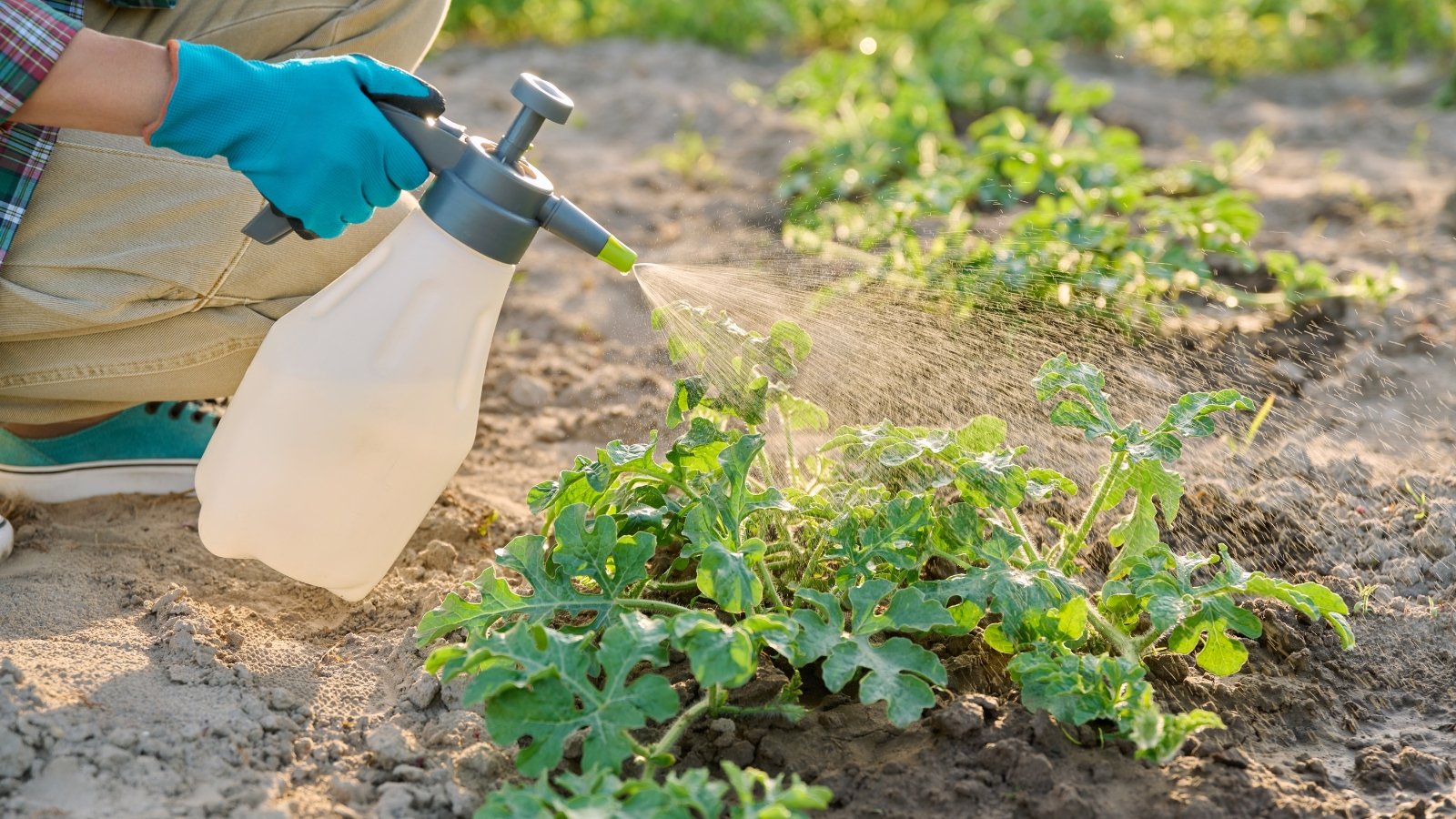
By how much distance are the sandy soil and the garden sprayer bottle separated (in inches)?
6.9

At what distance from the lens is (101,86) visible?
180 centimetres

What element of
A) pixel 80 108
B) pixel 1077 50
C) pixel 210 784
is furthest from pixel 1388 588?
pixel 1077 50

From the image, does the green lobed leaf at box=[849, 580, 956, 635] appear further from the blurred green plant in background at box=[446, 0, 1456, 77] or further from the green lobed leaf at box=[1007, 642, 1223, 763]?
the blurred green plant in background at box=[446, 0, 1456, 77]

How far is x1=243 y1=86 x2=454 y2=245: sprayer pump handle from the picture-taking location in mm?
1830

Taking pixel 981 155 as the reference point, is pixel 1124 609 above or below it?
below

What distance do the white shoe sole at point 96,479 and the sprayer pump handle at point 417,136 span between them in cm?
78

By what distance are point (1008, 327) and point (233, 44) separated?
69.0 inches

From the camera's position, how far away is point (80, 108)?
181cm

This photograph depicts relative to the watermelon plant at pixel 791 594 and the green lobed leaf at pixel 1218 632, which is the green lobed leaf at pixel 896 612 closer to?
the watermelon plant at pixel 791 594

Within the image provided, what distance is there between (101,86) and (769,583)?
119 cm

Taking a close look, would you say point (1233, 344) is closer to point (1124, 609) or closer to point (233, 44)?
point (1124, 609)

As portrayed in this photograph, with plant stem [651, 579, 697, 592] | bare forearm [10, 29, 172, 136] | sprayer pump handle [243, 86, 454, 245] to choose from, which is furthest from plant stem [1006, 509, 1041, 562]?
bare forearm [10, 29, 172, 136]

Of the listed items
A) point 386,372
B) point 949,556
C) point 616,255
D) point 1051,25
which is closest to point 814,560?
point 949,556

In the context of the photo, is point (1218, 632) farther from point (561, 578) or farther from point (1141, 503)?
point (561, 578)
